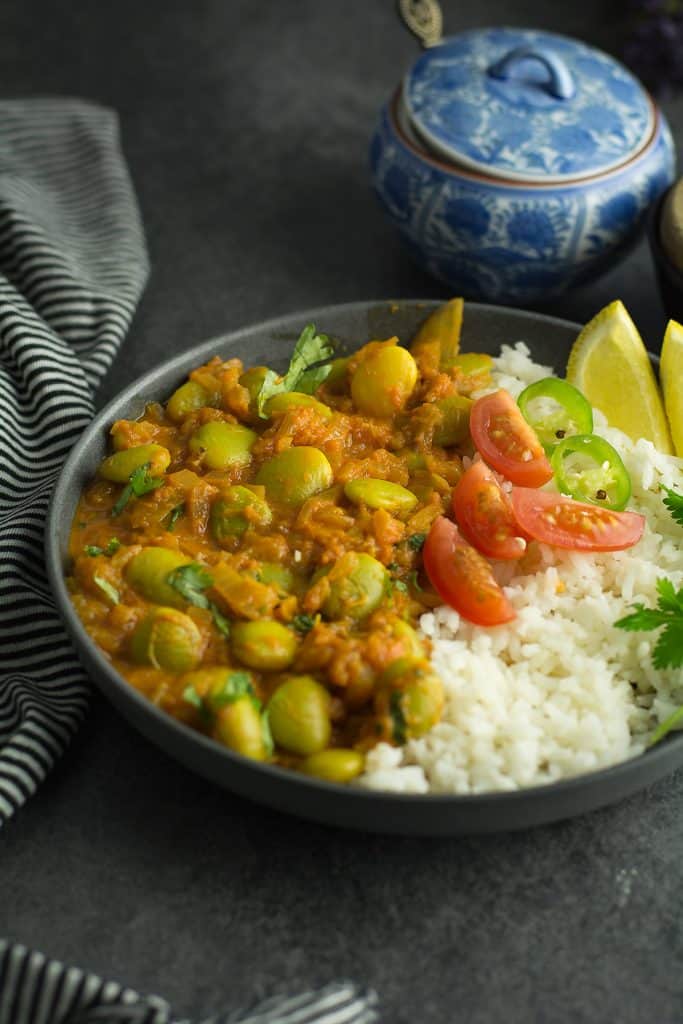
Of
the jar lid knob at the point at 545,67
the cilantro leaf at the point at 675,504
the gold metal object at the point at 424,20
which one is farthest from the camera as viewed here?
the gold metal object at the point at 424,20

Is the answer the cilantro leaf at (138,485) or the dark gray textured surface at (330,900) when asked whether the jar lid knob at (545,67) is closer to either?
the cilantro leaf at (138,485)

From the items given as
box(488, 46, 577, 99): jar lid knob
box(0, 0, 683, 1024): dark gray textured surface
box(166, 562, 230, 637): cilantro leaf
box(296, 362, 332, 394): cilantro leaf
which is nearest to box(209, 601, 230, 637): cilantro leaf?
box(166, 562, 230, 637): cilantro leaf

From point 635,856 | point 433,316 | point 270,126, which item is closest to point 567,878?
point 635,856

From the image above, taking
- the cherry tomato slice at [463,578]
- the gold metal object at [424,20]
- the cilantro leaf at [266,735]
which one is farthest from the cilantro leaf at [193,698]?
the gold metal object at [424,20]

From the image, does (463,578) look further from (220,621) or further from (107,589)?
(107,589)

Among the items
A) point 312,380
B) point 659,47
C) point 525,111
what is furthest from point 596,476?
point 659,47

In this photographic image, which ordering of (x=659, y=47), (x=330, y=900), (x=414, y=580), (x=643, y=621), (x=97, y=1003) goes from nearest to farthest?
(x=97, y=1003), (x=330, y=900), (x=643, y=621), (x=414, y=580), (x=659, y=47)

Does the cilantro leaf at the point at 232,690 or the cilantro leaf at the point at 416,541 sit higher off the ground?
the cilantro leaf at the point at 416,541

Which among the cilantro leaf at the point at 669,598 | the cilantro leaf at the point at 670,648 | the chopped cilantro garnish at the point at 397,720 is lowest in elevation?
the chopped cilantro garnish at the point at 397,720
